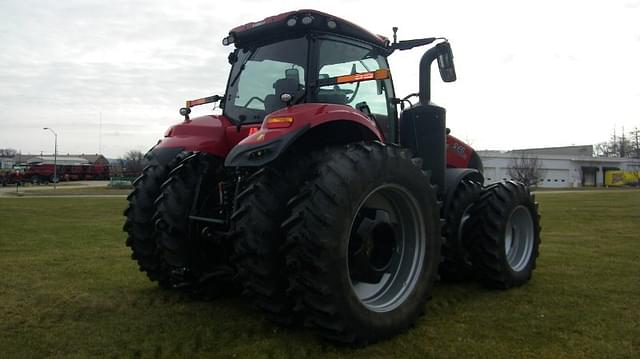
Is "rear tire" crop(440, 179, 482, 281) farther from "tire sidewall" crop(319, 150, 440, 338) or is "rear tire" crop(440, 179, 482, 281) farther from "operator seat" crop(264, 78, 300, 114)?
"operator seat" crop(264, 78, 300, 114)

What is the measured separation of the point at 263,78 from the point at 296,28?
689mm

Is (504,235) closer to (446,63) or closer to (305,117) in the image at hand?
(446,63)

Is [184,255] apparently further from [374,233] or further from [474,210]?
[474,210]

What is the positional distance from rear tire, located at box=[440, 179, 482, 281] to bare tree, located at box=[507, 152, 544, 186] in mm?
55159

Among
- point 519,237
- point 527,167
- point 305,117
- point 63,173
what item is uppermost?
point 527,167

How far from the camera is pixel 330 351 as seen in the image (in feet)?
12.0

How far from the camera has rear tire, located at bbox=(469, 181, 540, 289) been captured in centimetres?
550

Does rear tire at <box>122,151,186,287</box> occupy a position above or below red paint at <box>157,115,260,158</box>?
below

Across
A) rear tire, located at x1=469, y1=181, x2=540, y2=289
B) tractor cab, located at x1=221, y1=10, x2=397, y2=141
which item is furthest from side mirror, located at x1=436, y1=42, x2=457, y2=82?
rear tire, located at x1=469, y1=181, x2=540, y2=289

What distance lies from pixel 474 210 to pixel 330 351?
2800 mm

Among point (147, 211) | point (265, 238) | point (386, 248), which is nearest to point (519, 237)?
point (386, 248)

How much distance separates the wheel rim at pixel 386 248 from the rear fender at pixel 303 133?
1.87 ft

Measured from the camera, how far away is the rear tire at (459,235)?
219 inches

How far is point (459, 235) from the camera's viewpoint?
5.58m
